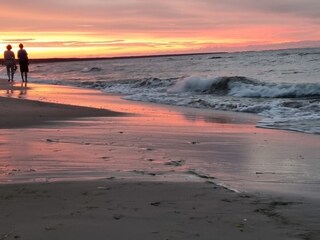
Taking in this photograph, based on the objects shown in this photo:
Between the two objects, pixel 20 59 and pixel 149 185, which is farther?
pixel 20 59

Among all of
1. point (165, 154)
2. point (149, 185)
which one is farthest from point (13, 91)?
point (149, 185)

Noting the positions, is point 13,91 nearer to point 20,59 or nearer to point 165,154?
point 20,59

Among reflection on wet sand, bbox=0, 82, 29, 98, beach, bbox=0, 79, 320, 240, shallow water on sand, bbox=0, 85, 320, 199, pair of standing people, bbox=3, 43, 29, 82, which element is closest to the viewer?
beach, bbox=0, 79, 320, 240

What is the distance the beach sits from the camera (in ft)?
9.98

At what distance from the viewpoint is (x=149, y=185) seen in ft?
13.5

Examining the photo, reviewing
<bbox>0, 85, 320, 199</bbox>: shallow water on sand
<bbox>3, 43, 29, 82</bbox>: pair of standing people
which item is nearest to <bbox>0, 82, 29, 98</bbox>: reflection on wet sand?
<bbox>3, 43, 29, 82</bbox>: pair of standing people

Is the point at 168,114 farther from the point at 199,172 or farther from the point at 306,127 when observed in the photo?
the point at 199,172

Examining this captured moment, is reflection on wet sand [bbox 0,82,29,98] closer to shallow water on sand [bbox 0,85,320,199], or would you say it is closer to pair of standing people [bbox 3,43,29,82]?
pair of standing people [bbox 3,43,29,82]

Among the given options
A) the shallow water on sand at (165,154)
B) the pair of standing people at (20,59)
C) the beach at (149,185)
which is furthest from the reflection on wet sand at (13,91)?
the beach at (149,185)

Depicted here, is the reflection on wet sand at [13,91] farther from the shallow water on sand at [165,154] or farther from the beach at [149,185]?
the beach at [149,185]

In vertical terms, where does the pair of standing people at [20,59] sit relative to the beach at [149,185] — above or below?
above

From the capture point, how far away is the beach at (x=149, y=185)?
304cm

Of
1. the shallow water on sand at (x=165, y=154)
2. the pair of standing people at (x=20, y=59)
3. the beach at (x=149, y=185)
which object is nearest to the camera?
the beach at (x=149, y=185)

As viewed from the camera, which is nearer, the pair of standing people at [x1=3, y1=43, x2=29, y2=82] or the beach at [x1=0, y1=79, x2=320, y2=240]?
the beach at [x1=0, y1=79, x2=320, y2=240]
